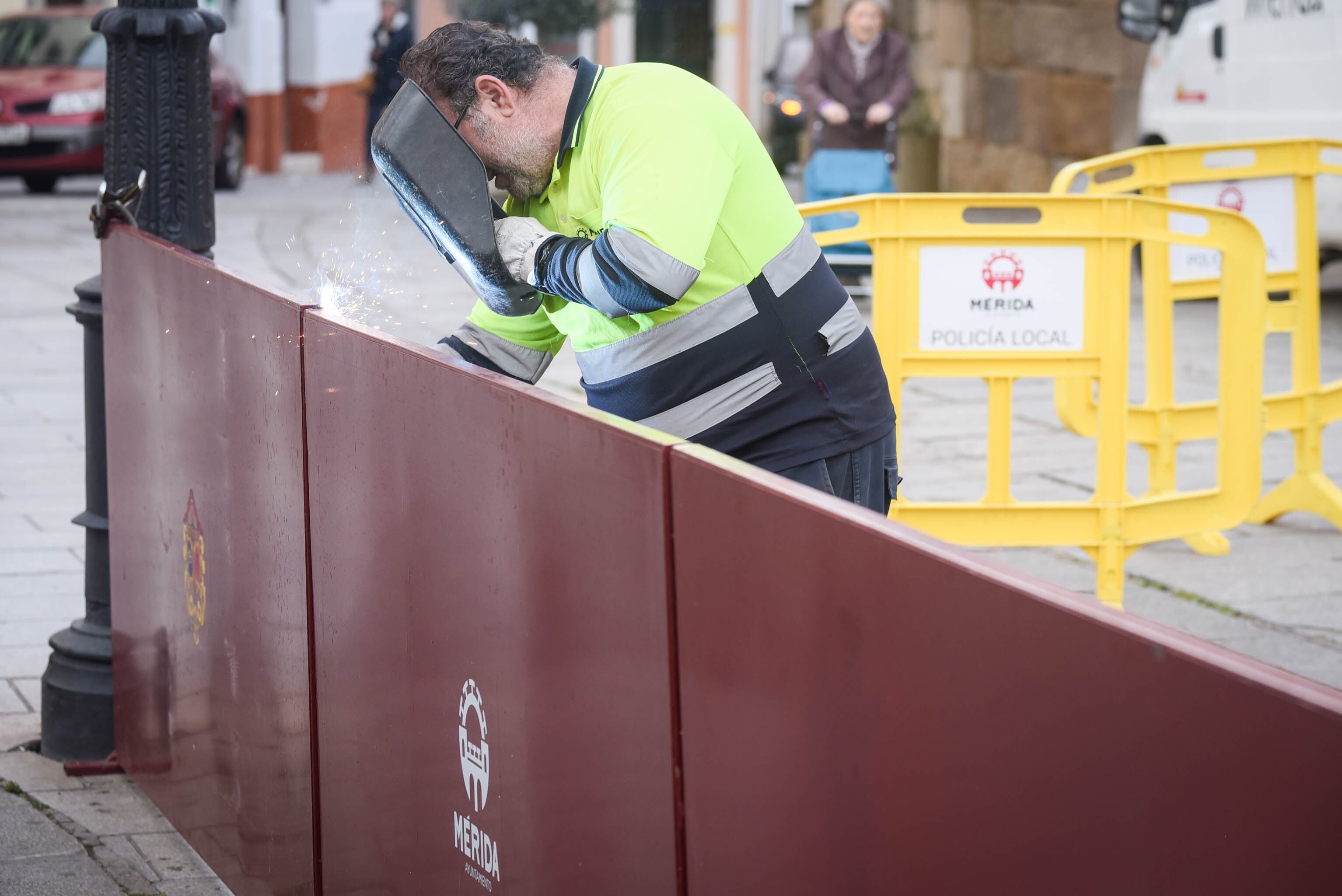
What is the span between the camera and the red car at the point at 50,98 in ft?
51.6

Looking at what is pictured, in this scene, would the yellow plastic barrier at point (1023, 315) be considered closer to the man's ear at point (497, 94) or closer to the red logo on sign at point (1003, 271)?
the red logo on sign at point (1003, 271)

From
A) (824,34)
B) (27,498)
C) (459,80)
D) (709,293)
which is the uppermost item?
(824,34)

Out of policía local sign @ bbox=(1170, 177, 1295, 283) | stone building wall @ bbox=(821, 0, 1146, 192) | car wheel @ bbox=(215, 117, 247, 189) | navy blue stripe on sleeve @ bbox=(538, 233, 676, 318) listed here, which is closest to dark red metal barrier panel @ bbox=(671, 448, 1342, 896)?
navy blue stripe on sleeve @ bbox=(538, 233, 676, 318)

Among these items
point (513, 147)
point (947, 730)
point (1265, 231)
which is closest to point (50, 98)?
point (1265, 231)

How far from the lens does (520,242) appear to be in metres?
2.70

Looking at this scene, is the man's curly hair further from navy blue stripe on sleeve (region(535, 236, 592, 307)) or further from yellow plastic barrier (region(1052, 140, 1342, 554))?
yellow plastic barrier (region(1052, 140, 1342, 554))

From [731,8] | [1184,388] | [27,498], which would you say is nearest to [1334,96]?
[1184,388]

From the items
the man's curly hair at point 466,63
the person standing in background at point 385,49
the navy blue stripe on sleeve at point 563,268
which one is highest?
the person standing in background at point 385,49

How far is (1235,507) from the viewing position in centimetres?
507

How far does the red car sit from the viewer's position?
15742 millimetres

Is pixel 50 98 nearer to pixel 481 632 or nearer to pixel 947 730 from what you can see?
pixel 481 632

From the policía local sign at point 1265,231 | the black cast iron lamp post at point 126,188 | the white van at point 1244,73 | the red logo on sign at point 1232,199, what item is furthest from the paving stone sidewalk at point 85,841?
the white van at point 1244,73

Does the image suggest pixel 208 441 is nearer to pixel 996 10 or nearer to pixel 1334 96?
pixel 1334 96

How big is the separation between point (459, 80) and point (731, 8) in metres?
21.6
